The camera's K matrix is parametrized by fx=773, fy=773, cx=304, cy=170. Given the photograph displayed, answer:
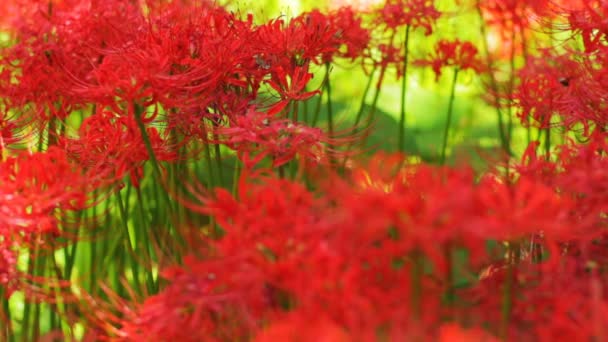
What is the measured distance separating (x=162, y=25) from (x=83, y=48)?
0.15 meters

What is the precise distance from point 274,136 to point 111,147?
17 cm

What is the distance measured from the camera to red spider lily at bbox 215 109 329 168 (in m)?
0.61

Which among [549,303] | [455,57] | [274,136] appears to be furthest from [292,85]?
[455,57]

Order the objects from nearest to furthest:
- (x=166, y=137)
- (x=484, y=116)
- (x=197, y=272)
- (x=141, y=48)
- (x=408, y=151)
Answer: (x=197, y=272) → (x=141, y=48) → (x=166, y=137) → (x=408, y=151) → (x=484, y=116)

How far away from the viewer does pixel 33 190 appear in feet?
2.00

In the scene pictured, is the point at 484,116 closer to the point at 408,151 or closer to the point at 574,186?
the point at 408,151

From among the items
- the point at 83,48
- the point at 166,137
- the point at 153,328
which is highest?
the point at 83,48

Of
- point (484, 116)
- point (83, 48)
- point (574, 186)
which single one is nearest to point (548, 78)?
point (574, 186)

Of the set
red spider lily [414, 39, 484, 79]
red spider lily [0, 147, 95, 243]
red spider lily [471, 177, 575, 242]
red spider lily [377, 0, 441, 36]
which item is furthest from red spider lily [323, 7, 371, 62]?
red spider lily [471, 177, 575, 242]

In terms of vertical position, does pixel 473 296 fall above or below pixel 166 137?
below

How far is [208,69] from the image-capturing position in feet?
2.18

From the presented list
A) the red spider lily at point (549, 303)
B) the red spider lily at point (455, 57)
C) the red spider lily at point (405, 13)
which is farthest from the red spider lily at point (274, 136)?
the red spider lily at point (455, 57)

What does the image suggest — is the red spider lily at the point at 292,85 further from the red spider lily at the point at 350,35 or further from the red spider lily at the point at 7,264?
the red spider lily at the point at 7,264

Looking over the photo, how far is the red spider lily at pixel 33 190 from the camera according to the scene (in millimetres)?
600
